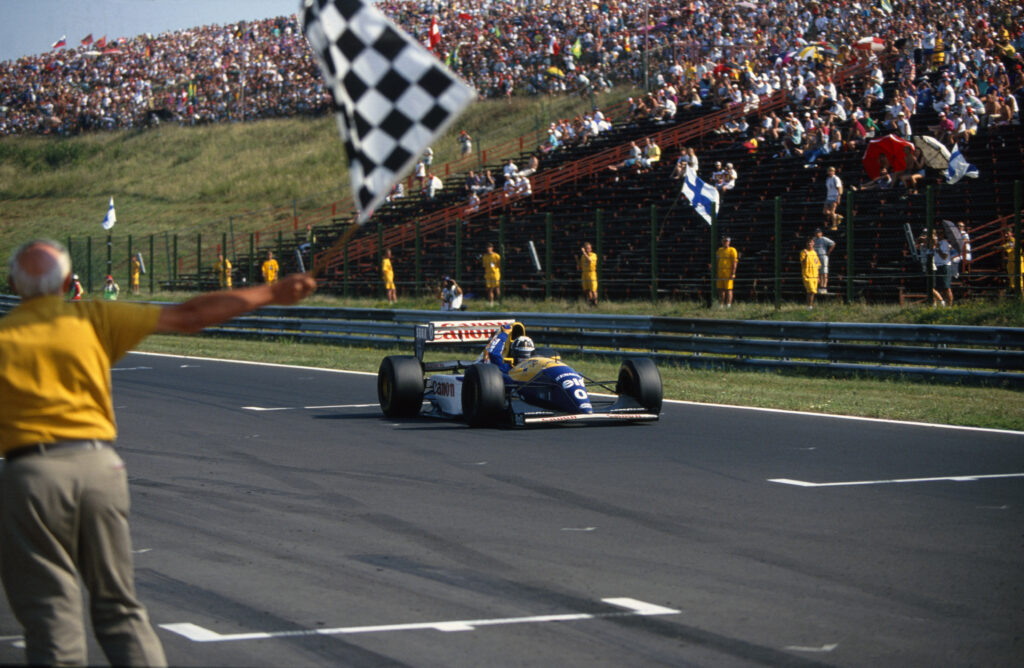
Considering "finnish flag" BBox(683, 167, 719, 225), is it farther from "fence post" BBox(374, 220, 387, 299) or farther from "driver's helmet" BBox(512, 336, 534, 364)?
"driver's helmet" BBox(512, 336, 534, 364)

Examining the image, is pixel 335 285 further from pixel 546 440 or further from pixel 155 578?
pixel 155 578

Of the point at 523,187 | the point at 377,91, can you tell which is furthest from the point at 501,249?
the point at 377,91

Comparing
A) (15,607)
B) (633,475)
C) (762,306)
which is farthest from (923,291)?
(15,607)

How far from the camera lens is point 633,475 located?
33.9 ft

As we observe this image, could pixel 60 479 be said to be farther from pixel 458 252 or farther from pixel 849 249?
pixel 458 252

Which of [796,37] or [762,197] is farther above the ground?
[796,37]

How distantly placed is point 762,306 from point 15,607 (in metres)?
21.2

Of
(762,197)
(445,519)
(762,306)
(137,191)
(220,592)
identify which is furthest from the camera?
(137,191)

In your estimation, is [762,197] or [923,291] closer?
[923,291]

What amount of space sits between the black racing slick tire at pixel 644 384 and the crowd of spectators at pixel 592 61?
47.3 feet

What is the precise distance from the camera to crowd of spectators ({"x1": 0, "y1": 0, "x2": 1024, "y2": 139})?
29859 mm

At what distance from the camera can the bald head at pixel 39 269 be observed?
13.8 ft

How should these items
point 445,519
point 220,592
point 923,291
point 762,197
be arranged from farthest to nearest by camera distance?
point 762,197, point 923,291, point 445,519, point 220,592

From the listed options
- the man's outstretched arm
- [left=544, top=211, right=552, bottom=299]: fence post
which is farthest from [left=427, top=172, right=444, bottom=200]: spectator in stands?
the man's outstretched arm
